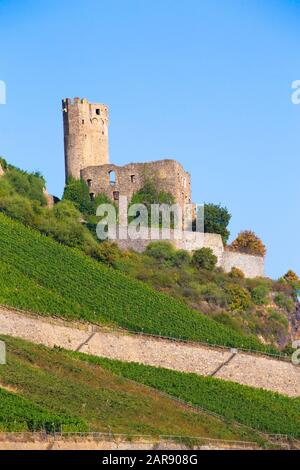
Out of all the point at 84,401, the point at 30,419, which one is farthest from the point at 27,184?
the point at 30,419

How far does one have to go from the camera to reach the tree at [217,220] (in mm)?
78125

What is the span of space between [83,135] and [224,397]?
2470 cm

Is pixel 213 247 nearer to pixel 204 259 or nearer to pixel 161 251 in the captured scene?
pixel 204 259

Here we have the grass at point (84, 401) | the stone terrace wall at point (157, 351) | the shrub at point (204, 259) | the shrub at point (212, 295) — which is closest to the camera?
the grass at point (84, 401)

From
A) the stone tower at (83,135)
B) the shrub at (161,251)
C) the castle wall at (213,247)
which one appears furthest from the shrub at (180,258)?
the stone tower at (83,135)

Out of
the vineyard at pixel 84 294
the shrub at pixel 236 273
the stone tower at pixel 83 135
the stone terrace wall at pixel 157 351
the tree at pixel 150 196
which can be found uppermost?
the stone tower at pixel 83 135

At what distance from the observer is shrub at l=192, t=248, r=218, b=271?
243 feet

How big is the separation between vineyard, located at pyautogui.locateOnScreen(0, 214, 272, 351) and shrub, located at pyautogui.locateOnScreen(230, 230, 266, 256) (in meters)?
11.1

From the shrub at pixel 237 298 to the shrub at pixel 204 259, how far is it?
1.99 metres

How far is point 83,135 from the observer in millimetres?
79312

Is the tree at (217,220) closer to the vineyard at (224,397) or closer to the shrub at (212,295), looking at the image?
the shrub at (212,295)

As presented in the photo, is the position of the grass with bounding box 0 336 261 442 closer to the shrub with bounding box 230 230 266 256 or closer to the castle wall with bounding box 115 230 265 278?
the castle wall with bounding box 115 230 265 278

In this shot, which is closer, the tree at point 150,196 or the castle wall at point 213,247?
the castle wall at point 213,247
